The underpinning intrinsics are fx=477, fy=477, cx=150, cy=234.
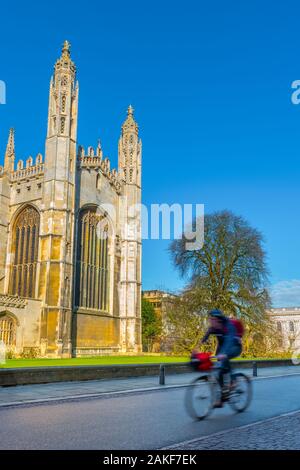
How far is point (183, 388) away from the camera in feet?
38.6

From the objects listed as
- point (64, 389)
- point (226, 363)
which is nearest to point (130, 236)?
point (64, 389)

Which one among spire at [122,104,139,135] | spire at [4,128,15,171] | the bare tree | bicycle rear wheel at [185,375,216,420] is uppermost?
spire at [122,104,139,135]

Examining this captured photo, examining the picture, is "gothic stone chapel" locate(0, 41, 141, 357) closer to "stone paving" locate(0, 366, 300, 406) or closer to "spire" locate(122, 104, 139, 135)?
"spire" locate(122, 104, 139, 135)

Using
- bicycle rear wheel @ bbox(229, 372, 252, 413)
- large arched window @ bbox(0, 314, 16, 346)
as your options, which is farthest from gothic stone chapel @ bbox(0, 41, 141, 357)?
bicycle rear wheel @ bbox(229, 372, 252, 413)

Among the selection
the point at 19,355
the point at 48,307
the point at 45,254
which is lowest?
the point at 19,355

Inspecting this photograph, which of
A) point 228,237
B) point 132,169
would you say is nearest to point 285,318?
point 132,169

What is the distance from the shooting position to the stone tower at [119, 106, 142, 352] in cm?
4266

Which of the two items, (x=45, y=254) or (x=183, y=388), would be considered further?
(x=45, y=254)

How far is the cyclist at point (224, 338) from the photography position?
7.02 meters

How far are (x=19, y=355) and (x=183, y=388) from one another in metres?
22.8

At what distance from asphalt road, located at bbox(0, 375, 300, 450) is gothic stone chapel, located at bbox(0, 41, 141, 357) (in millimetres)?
24912

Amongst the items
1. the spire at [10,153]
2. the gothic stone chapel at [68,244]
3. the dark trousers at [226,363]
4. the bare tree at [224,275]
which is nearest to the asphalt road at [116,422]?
the dark trousers at [226,363]

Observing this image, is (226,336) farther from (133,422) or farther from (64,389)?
(64,389)

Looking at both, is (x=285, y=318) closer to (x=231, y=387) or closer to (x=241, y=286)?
(x=241, y=286)
